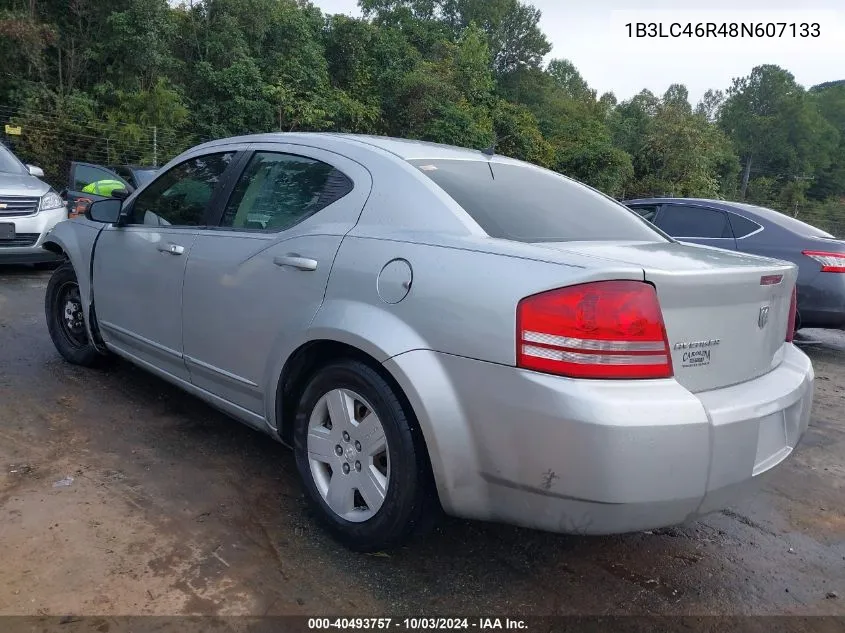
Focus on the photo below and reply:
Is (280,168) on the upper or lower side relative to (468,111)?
lower

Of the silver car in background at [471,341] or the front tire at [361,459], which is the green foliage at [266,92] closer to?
the silver car in background at [471,341]

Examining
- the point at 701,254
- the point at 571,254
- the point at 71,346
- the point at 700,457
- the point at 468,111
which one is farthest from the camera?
the point at 468,111

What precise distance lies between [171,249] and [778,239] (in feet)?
18.4

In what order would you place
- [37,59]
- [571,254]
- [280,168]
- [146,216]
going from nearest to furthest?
[571,254] < [280,168] < [146,216] < [37,59]

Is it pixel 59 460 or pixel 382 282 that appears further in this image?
pixel 59 460

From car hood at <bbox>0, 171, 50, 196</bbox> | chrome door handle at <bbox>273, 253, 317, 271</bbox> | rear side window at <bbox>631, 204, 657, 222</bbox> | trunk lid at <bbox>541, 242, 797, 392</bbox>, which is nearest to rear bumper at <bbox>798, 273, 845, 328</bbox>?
rear side window at <bbox>631, 204, 657, 222</bbox>

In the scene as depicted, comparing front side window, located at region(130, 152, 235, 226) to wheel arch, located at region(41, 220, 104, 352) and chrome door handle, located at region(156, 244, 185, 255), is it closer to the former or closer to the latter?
chrome door handle, located at region(156, 244, 185, 255)

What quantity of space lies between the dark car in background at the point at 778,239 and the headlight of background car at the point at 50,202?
264 inches

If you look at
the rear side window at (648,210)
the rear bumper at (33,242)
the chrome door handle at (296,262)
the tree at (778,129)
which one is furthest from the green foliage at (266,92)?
the tree at (778,129)

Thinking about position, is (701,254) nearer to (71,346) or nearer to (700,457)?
(700,457)

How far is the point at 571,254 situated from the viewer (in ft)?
7.37

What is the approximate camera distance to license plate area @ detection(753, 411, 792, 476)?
91.0 inches

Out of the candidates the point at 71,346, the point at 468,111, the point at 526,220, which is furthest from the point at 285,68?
the point at 526,220

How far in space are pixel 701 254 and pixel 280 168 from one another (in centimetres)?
186
